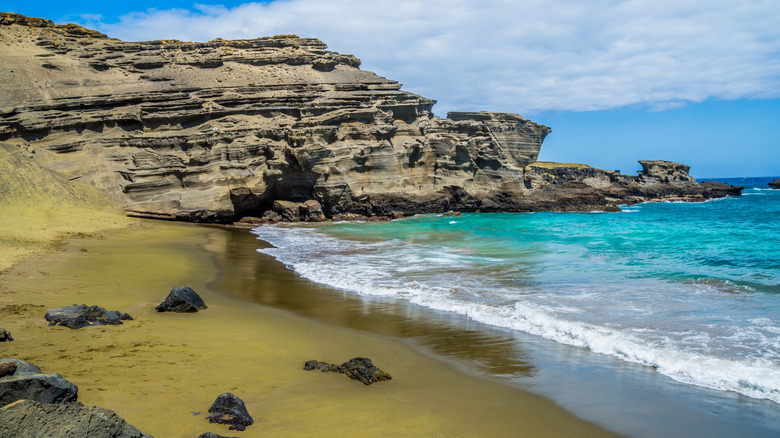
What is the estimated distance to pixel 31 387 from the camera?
3850mm

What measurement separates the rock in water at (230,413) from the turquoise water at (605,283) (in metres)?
5.34

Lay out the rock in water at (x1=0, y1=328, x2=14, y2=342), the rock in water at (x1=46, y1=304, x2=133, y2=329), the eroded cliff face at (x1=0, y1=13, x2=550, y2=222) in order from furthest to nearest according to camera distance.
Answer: the eroded cliff face at (x1=0, y1=13, x2=550, y2=222) < the rock in water at (x1=46, y1=304, x2=133, y2=329) < the rock in water at (x1=0, y1=328, x2=14, y2=342)

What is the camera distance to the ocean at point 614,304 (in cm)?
554

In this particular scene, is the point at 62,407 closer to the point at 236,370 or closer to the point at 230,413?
the point at 230,413

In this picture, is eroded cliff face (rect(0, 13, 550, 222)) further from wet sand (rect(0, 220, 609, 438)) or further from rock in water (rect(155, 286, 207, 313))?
rock in water (rect(155, 286, 207, 313))

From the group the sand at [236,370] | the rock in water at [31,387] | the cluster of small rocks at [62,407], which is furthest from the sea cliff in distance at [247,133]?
the rock in water at [31,387]

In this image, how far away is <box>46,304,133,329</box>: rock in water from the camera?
6973 millimetres

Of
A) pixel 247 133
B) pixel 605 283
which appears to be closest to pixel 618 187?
pixel 247 133

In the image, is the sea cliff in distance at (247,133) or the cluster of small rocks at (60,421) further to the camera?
the sea cliff in distance at (247,133)

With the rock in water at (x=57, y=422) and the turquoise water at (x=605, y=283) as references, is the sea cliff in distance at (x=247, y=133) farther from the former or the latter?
the rock in water at (x=57, y=422)

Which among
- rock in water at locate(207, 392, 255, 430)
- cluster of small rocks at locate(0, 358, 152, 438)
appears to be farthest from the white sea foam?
cluster of small rocks at locate(0, 358, 152, 438)

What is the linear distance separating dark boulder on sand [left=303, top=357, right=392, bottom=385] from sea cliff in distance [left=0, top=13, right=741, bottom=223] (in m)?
25.0

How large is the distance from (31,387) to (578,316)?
8248 millimetres

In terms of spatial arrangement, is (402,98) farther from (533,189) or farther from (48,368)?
(48,368)
